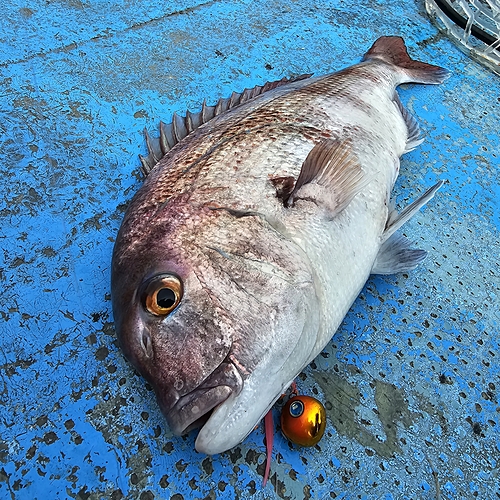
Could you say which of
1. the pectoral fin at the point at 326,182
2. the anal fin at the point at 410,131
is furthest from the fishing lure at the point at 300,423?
the anal fin at the point at 410,131

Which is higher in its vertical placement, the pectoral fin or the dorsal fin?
the pectoral fin

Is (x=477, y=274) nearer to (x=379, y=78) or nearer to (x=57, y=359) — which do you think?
(x=379, y=78)

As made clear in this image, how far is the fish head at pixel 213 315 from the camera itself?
1088 millimetres

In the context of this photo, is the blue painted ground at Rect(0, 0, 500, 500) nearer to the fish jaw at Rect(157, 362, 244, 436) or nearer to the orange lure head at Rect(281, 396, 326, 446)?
the orange lure head at Rect(281, 396, 326, 446)

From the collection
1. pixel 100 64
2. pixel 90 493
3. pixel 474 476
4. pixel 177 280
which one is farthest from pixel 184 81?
pixel 474 476

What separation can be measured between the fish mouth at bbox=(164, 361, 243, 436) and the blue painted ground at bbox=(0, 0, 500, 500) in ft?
1.08

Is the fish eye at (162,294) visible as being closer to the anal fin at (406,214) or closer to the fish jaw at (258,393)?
the fish jaw at (258,393)

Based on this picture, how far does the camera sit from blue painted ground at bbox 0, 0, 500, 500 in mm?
1338

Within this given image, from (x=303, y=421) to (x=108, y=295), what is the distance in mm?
853

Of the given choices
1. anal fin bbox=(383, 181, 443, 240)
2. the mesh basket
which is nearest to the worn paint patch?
anal fin bbox=(383, 181, 443, 240)

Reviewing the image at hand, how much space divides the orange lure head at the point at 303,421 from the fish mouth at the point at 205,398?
346 millimetres

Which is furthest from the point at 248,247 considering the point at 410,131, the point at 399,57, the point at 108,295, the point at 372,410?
the point at 399,57

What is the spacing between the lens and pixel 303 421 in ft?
4.38

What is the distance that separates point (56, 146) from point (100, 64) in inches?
28.7
